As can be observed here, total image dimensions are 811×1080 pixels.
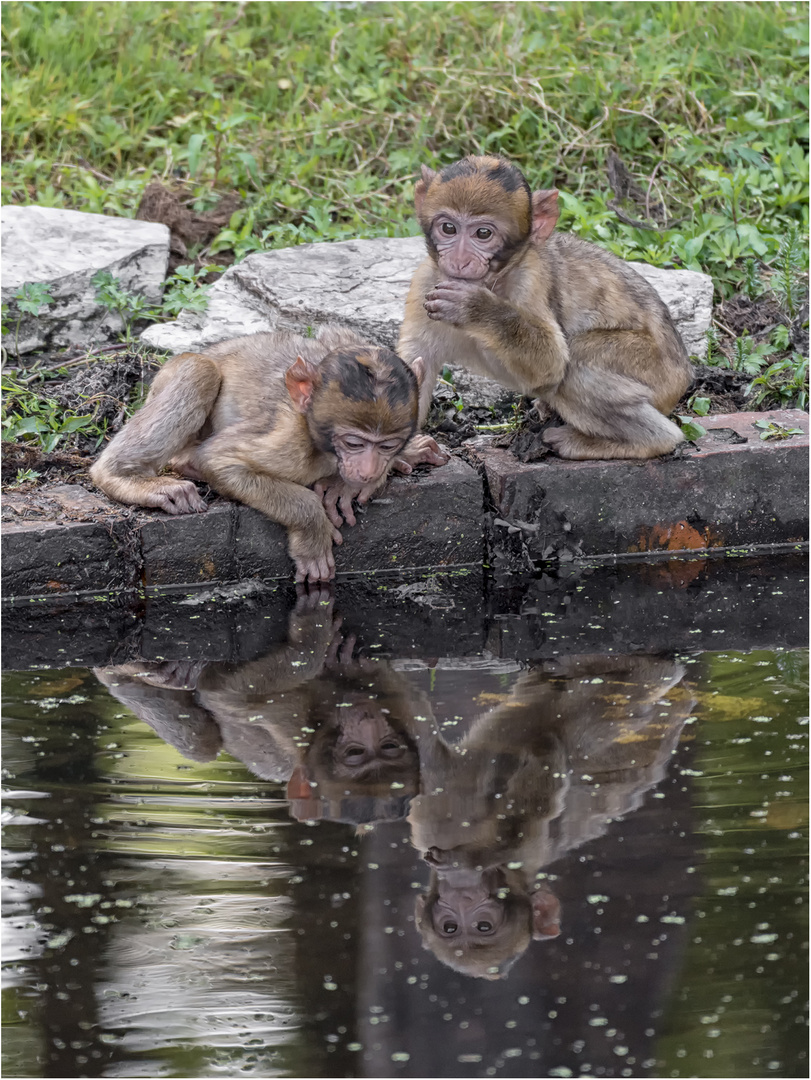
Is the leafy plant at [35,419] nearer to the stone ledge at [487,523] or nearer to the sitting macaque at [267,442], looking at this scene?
the stone ledge at [487,523]

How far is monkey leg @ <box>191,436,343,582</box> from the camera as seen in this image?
6090mm

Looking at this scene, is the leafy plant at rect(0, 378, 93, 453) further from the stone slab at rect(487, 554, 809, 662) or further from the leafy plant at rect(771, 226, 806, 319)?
the leafy plant at rect(771, 226, 806, 319)

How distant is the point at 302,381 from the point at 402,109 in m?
5.00

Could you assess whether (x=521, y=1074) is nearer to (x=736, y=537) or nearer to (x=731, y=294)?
(x=736, y=537)

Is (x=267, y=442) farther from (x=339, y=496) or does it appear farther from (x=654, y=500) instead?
(x=654, y=500)

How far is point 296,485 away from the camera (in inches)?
242

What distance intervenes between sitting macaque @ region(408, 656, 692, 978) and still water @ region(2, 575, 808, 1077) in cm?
1

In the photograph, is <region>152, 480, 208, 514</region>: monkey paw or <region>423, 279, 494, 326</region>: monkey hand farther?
<region>152, 480, 208, 514</region>: monkey paw

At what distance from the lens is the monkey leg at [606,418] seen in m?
6.41

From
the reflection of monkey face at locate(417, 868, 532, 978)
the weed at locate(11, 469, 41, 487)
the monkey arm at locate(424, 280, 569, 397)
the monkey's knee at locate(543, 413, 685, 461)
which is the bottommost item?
the weed at locate(11, 469, 41, 487)

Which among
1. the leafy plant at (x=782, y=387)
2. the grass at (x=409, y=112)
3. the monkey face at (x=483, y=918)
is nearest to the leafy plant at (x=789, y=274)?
the grass at (x=409, y=112)

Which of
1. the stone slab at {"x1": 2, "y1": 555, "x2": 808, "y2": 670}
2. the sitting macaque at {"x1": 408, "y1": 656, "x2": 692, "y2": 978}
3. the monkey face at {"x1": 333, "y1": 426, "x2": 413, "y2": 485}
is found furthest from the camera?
the monkey face at {"x1": 333, "y1": 426, "x2": 413, "y2": 485}

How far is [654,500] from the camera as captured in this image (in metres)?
6.69

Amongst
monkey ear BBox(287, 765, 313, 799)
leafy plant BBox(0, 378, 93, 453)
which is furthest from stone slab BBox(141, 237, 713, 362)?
monkey ear BBox(287, 765, 313, 799)
